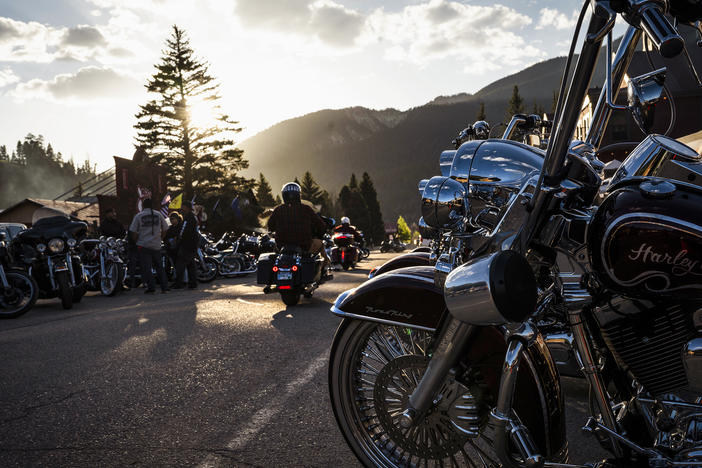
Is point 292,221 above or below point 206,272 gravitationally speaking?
above

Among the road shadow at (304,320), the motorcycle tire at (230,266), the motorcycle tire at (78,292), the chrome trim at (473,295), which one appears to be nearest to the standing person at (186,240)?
the motorcycle tire at (78,292)

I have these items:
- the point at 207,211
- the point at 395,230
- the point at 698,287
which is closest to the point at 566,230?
the point at 698,287

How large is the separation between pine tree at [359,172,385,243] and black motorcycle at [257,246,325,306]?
67122mm

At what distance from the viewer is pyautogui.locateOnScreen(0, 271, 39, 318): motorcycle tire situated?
733 cm

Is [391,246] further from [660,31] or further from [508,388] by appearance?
[660,31]

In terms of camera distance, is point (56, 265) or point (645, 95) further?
point (56, 265)

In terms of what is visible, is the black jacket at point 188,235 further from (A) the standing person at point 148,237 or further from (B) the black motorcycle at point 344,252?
(B) the black motorcycle at point 344,252

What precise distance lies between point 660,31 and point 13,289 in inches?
337

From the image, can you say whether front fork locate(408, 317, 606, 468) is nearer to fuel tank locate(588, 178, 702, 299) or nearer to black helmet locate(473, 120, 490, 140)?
fuel tank locate(588, 178, 702, 299)

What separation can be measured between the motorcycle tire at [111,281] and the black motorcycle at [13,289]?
268 centimetres

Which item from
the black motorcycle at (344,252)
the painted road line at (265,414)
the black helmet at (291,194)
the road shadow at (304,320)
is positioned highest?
the black helmet at (291,194)

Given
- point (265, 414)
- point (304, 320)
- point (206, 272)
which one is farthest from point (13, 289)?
point (265, 414)

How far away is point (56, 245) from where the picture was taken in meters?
8.38

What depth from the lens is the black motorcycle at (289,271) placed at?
298 inches
